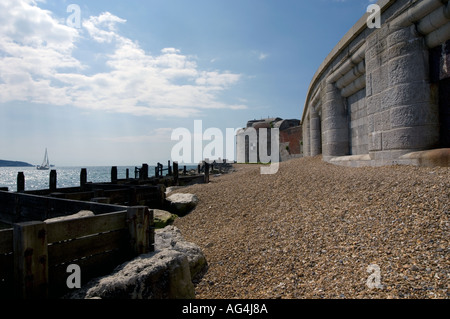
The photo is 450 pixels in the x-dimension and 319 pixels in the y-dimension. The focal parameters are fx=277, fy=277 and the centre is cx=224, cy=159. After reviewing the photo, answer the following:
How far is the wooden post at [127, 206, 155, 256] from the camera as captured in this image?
13.5 ft

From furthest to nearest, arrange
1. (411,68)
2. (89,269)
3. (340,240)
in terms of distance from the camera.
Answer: (411,68)
(340,240)
(89,269)

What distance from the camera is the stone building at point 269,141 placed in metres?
33.0

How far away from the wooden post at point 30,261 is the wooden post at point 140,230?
1148mm

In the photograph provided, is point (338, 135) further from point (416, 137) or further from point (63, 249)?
point (63, 249)

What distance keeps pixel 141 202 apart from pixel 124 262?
20.6 ft

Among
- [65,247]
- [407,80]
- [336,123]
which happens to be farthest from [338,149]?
[65,247]

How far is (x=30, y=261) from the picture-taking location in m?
3.04

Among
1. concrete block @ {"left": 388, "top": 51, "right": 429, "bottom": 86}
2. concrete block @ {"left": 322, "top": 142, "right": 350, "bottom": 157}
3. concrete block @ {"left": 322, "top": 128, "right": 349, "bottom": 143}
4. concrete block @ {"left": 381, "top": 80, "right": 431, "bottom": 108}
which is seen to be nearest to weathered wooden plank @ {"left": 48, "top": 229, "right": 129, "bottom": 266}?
concrete block @ {"left": 381, "top": 80, "right": 431, "bottom": 108}

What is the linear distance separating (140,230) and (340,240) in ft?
11.3

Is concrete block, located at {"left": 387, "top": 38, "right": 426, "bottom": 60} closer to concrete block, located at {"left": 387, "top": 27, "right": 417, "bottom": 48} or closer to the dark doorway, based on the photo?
concrete block, located at {"left": 387, "top": 27, "right": 417, "bottom": 48}

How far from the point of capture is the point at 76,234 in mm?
3629
